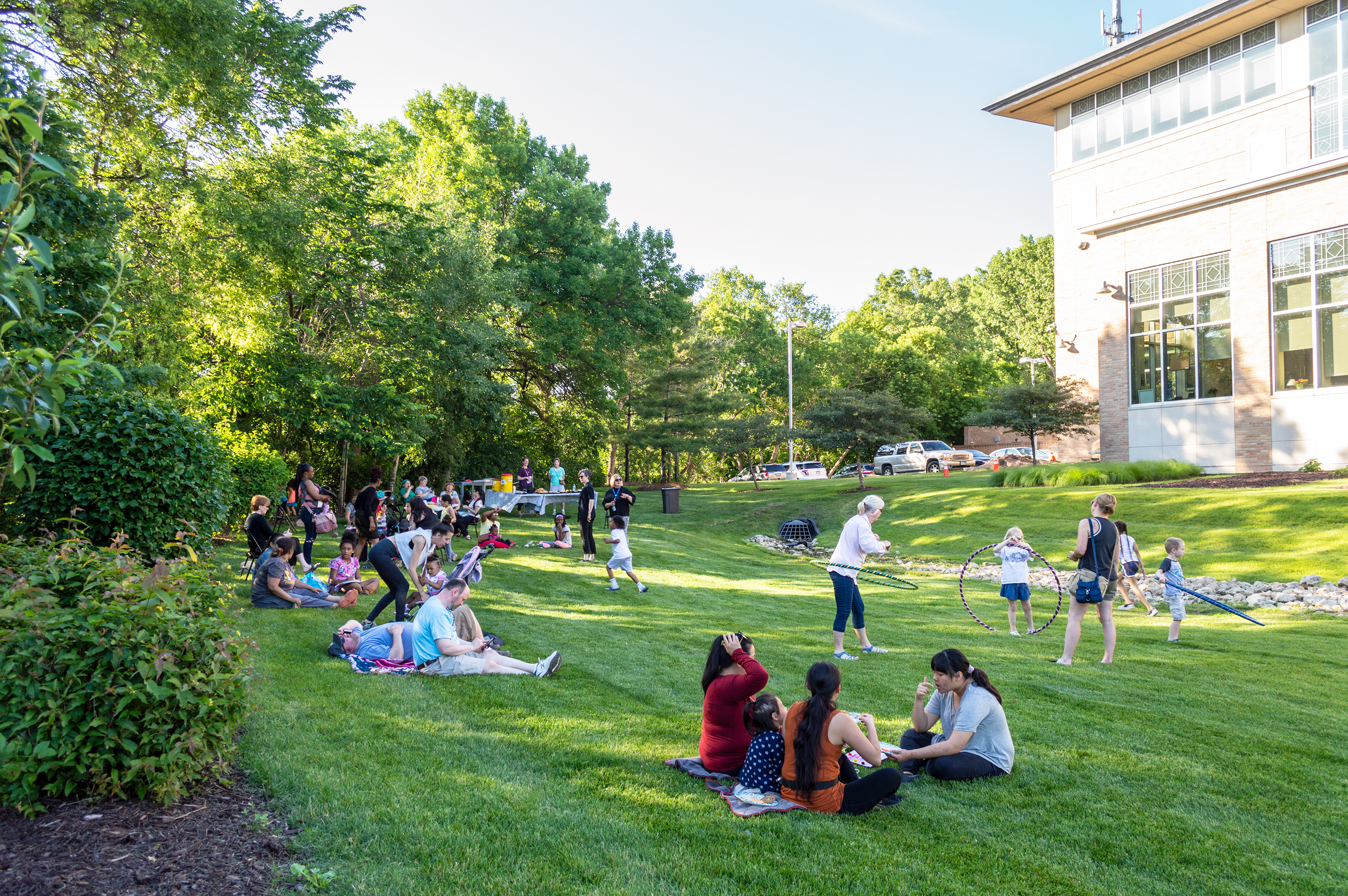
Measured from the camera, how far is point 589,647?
968 cm

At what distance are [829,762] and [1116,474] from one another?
85.8ft

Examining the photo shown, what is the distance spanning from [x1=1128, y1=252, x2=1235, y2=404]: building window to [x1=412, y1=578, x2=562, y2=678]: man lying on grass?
28438mm

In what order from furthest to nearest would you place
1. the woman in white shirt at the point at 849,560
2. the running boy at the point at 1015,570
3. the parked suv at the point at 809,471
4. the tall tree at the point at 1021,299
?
the tall tree at the point at 1021,299, the parked suv at the point at 809,471, the running boy at the point at 1015,570, the woman in white shirt at the point at 849,560

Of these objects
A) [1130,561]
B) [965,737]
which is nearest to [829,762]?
[965,737]

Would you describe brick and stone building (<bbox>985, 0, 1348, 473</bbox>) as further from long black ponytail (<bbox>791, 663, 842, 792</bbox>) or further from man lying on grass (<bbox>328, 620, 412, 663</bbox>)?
man lying on grass (<bbox>328, 620, 412, 663</bbox>)

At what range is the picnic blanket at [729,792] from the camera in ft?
16.7

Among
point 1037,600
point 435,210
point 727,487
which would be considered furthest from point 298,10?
point 727,487

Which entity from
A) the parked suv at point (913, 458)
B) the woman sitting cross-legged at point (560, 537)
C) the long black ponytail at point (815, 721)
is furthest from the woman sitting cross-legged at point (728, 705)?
the parked suv at point (913, 458)

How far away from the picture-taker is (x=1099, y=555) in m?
→ 8.66

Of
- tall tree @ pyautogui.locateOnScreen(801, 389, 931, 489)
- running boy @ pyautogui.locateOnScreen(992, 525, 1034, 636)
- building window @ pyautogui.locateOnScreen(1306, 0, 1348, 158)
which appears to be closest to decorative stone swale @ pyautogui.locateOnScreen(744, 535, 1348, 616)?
running boy @ pyautogui.locateOnScreen(992, 525, 1034, 636)

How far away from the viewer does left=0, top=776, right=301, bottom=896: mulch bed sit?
3.71 m

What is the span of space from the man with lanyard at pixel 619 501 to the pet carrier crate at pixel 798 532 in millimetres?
12336

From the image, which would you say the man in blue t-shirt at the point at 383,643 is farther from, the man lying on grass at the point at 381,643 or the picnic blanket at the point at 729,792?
the picnic blanket at the point at 729,792

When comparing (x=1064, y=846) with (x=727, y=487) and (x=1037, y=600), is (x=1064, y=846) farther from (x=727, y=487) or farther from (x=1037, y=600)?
(x=727, y=487)
